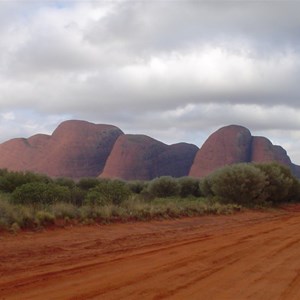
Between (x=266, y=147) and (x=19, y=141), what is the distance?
164 feet

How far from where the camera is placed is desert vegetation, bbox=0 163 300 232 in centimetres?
1980

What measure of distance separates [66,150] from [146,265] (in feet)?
295

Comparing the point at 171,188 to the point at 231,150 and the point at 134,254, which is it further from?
the point at 231,150

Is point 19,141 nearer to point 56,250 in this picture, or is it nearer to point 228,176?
point 228,176

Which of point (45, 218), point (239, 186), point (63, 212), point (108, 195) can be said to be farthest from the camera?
point (239, 186)

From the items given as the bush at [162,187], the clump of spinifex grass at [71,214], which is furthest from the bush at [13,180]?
the bush at [162,187]

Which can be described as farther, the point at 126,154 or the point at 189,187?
the point at 126,154

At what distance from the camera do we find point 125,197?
30.4 metres

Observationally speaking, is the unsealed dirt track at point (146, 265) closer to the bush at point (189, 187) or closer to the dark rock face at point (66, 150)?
the bush at point (189, 187)

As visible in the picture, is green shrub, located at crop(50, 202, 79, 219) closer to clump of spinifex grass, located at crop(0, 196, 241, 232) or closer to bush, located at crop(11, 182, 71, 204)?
clump of spinifex grass, located at crop(0, 196, 241, 232)

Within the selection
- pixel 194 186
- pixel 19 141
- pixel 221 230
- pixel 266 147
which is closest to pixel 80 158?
pixel 19 141

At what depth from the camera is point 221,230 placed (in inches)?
861

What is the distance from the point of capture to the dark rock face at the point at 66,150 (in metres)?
98.8

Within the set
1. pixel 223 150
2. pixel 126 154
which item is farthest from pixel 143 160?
pixel 223 150
